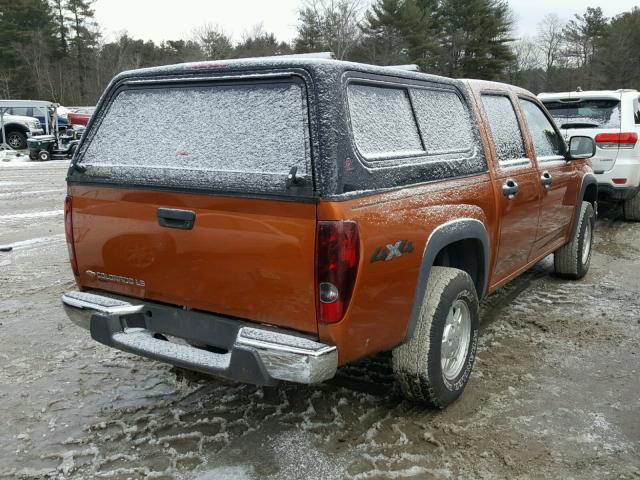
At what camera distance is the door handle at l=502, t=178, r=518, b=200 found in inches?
152

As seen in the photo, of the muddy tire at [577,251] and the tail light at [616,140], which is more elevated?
the tail light at [616,140]

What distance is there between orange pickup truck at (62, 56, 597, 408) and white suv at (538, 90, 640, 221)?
16.5 feet

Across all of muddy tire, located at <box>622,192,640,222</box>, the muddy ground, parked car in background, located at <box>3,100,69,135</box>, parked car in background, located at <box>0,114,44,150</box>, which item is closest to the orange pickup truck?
the muddy ground

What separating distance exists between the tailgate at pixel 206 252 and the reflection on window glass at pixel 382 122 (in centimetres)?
51

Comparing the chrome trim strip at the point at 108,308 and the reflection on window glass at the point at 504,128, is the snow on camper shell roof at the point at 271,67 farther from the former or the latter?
the chrome trim strip at the point at 108,308

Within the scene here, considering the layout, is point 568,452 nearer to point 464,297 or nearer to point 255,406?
point 464,297

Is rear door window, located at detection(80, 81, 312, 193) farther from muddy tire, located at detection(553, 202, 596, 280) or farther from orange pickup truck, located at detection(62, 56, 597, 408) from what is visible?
muddy tire, located at detection(553, 202, 596, 280)

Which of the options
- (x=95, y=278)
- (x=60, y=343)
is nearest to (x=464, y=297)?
(x=95, y=278)

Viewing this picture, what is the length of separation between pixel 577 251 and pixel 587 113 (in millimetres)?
3236

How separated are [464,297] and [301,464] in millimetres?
1294

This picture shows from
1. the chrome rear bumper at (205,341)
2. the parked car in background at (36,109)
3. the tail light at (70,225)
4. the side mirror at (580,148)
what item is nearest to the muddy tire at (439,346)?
the chrome rear bumper at (205,341)

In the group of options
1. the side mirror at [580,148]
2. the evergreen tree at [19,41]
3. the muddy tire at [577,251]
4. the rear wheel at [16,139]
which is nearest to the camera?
the side mirror at [580,148]

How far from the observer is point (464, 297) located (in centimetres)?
334

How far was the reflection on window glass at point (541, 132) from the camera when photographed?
4.73 metres
